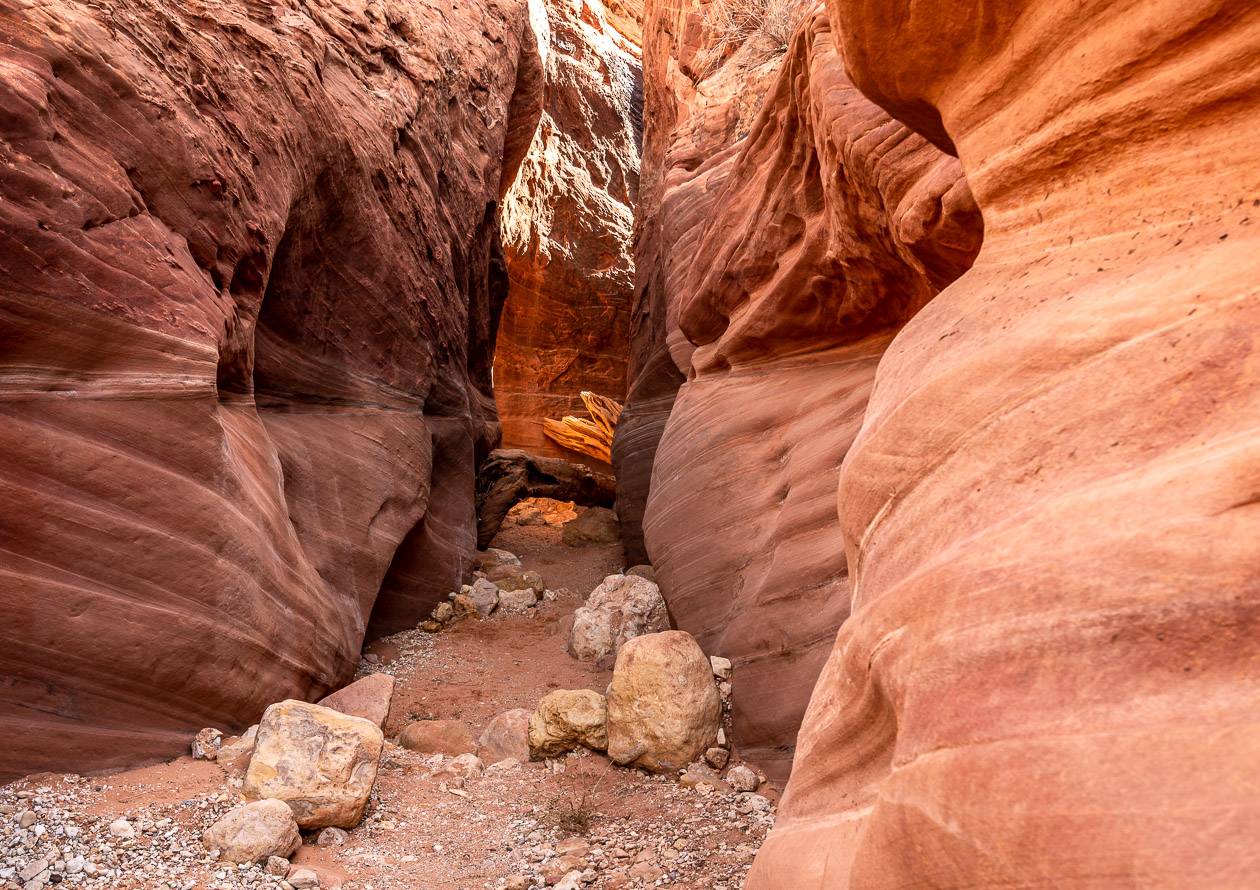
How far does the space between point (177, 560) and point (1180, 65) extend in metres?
4.47

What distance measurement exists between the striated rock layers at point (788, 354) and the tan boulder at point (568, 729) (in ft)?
2.60

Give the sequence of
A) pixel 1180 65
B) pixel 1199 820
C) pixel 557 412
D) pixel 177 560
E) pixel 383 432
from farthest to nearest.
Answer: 1. pixel 557 412
2. pixel 383 432
3. pixel 177 560
4. pixel 1180 65
5. pixel 1199 820

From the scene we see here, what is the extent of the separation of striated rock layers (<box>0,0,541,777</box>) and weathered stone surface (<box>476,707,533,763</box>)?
1198mm

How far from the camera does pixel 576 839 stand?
3.52 m

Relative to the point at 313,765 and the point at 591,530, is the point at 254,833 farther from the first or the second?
the point at 591,530

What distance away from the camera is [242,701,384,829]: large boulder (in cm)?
345

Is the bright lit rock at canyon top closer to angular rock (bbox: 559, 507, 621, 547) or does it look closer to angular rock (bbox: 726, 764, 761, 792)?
angular rock (bbox: 726, 764, 761, 792)

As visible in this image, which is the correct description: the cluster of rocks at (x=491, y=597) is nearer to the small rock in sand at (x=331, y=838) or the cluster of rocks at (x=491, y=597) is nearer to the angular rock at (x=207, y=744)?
the angular rock at (x=207, y=744)

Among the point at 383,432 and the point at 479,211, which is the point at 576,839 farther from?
the point at 479,211

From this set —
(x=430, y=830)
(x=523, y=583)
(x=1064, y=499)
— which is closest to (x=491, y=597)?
(x=523, y=583)

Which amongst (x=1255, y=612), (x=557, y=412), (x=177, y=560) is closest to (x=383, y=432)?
(x=177, y=560)

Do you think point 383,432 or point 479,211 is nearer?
point 383,432

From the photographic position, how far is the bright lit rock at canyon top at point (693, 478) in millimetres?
1388

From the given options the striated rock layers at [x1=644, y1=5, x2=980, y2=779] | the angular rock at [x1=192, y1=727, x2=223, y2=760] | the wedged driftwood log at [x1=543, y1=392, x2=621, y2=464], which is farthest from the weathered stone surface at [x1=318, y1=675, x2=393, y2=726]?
the wedged driftwood log at [x1=543, y1=392, x2=621, y2=464]
